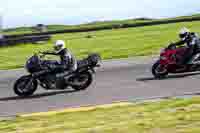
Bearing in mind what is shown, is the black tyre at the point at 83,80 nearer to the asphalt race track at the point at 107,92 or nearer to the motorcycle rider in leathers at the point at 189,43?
the asphalt race track at the point at 107,92

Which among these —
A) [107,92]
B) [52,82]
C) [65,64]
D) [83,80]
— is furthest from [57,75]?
[107,92]

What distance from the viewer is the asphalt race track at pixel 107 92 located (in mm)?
13117

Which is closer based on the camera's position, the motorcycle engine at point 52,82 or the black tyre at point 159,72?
the motorcycle engine at point 52,82

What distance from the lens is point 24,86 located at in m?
15.2

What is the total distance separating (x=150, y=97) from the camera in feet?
42.7

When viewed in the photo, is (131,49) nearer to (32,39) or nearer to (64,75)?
(32,39)

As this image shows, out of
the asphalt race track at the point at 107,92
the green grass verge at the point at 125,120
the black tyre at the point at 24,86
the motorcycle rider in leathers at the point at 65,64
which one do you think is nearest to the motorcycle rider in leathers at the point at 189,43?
the asphalt race track at the point at 107,92

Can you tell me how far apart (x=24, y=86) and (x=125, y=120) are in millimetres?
6455

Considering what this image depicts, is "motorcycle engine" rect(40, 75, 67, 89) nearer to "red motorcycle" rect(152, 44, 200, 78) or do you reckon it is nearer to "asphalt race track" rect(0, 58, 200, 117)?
"asphalt race track" rect(0, 58, 200, 117)

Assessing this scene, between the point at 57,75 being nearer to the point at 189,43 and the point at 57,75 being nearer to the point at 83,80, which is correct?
the point at 83,80

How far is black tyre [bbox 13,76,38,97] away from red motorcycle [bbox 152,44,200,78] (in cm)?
422

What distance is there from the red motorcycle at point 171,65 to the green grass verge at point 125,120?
6300mm

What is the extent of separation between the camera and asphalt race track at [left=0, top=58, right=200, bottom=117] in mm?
13117

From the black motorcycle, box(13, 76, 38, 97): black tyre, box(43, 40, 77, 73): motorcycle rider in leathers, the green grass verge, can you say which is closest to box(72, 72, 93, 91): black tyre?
the black motorcycle
